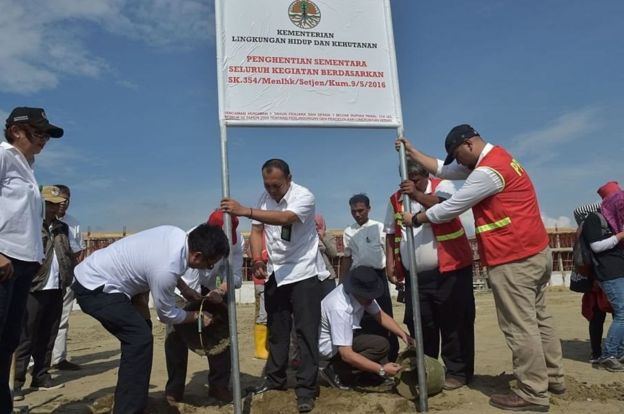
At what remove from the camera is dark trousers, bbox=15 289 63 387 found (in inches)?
208

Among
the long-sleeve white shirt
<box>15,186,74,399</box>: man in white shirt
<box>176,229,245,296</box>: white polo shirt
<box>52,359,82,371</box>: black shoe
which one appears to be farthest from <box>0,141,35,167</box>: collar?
<box>52,359,82,371</box>: black shoe

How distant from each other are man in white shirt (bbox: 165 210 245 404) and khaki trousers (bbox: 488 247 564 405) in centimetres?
207

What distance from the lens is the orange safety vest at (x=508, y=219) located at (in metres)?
4.06

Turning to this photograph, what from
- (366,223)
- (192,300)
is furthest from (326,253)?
(192,300)

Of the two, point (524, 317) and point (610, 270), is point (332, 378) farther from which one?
point (610, 270)

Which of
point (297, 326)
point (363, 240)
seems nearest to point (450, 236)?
point (297, 326)

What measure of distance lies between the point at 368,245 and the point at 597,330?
2.75m

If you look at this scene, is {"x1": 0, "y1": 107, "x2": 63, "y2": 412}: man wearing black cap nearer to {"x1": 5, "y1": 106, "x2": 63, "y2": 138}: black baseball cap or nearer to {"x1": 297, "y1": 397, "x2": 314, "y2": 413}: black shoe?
{"x1": 5, "y1": 106, "x2": 63, "y2": 138}: black baseball cap

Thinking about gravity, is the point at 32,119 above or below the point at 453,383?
above

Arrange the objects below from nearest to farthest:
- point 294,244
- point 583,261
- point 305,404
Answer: point 305,404
point 294,244
point 583,261

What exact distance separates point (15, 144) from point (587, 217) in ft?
17.3

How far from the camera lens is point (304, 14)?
13.8 feet

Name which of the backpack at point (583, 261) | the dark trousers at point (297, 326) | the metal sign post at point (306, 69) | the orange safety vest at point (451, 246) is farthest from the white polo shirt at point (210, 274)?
the backpack at point (583, 261)

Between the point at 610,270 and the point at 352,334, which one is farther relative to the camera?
the point at 610,270
